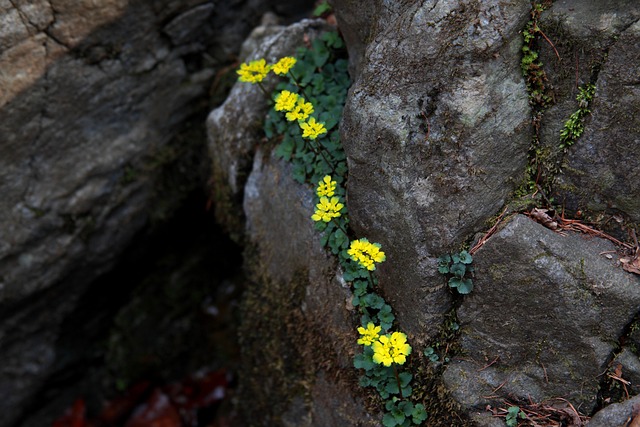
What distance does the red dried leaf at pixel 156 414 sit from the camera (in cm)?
460

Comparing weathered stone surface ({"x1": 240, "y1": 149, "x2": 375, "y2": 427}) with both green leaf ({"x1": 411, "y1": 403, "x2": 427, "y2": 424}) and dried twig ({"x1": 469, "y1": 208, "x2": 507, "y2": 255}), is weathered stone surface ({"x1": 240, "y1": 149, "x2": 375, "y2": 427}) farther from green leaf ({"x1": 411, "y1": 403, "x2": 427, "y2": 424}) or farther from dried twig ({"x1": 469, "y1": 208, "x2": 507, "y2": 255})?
dried twig ({"x1": 469, "y1": 208, "x2": 507, "y2": 255})

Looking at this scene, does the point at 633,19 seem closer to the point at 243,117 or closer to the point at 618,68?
the point at 618,68

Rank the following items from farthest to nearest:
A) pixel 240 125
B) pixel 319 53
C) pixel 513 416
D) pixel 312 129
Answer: pixel 240 125, pixel 319 53, pixel 312 129, pixel 513 416

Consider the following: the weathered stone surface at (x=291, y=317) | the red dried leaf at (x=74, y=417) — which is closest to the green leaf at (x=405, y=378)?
the weathered stone surface at (x=291, y=317)

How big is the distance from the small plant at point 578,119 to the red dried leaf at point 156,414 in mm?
3680

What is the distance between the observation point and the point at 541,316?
2.46 meters

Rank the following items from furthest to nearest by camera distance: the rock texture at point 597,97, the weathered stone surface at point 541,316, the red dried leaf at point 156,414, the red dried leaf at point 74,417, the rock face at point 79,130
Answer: the red dried leaf at point 74,417, the red dried leaf at point 156,414, the rock face at point 79,130, the weathered stone surface at point 541,316, the rock texture at point 597,97

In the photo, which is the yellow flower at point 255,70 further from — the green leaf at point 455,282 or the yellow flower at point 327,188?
the green leaf at point 455,282

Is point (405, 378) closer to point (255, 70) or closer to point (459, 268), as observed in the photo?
point (459, 268)

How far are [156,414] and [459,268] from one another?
3.28m

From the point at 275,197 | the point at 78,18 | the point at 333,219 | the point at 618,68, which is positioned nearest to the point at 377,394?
the point at 333,219

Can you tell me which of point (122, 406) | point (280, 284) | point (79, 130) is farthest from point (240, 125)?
point (122, 406)

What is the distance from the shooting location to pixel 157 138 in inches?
165

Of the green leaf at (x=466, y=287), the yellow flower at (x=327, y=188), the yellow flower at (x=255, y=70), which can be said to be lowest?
the green leaf at (x=466, y=287)
